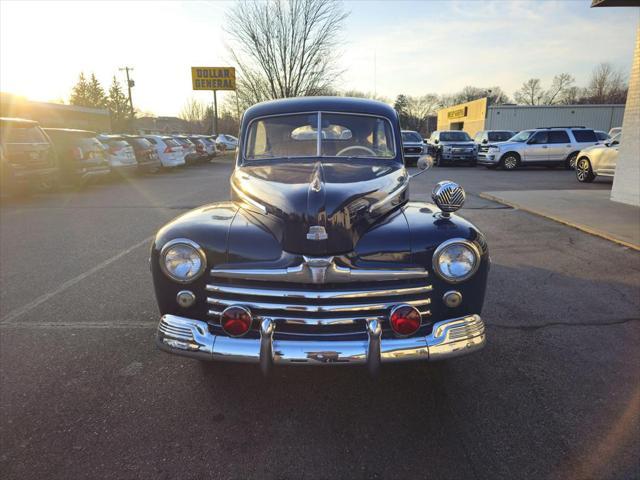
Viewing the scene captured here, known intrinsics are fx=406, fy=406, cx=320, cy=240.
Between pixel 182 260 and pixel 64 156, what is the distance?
1187 centimetres

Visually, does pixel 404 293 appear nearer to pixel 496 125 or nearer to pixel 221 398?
pixel 221 398

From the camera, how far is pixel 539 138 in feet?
58.2

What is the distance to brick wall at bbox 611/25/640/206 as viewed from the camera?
854cm

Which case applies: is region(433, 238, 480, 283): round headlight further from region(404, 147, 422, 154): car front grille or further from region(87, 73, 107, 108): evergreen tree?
region(87, 73, 107, 108): evergreen tree

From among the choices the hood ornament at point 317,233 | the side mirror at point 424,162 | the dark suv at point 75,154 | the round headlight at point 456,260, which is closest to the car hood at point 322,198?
the hood ornament at point 317,233

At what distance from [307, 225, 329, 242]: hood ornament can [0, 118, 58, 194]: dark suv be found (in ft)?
33.9

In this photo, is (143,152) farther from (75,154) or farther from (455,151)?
(455,151)

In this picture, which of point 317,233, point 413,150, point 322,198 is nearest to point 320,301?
point 317,233

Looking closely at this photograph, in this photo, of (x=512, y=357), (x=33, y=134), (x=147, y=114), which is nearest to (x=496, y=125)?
(x=33, y=134)

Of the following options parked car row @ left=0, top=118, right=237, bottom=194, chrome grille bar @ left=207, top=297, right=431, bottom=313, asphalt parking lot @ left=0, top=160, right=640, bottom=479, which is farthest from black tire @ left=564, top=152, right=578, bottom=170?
chrome grille bar @ left=207, top=297, right=431, bottom=313

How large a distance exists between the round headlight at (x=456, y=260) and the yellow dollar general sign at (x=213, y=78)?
95.5ft

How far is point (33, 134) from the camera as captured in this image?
10344mm

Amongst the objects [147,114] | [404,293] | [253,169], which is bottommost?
[404,293]

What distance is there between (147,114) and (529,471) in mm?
90662
